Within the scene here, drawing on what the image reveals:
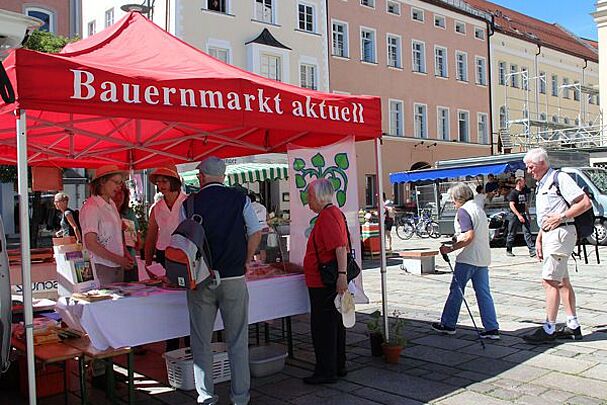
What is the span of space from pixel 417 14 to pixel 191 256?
33.2 meters

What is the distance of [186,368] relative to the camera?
196 inches

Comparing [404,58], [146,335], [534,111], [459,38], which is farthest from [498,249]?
[534,111]

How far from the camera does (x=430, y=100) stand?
35312 millimetres

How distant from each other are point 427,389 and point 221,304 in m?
1.75

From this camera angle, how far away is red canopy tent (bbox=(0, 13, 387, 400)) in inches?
153

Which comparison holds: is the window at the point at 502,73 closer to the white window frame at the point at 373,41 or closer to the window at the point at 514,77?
the window at the point at 514,77

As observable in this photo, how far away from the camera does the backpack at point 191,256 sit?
13.3 feet

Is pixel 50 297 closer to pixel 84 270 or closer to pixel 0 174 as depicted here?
pixel 84 270

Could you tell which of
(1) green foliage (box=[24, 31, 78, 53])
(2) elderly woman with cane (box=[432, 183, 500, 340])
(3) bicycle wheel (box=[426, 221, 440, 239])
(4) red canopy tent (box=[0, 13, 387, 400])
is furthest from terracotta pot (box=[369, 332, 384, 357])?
(3) bicycle wheel (box=[426, 221, 440, 239])

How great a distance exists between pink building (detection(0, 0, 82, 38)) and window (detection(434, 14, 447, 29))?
19.2 metres

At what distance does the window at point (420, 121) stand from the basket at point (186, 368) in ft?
Result: 100

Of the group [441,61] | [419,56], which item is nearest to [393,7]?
[419,56]

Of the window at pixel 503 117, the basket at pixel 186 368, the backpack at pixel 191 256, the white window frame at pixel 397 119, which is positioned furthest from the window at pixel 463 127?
the backpack at pixel 191 256

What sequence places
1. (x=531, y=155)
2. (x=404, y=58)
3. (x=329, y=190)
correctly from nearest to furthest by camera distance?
(x=329, y=190) → (x=531, y=155) → (x=404, y=58)
